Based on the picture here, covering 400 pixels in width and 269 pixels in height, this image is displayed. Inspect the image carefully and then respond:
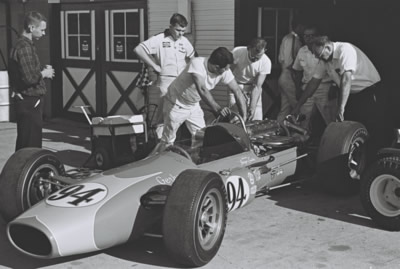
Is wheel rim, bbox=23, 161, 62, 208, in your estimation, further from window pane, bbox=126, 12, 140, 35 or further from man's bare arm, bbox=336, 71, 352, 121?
window pane, bbox=126, 12, 140, 35

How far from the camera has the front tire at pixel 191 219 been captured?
5094 millimetres

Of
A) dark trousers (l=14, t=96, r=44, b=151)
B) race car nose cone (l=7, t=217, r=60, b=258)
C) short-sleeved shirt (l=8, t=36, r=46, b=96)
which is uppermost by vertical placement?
short-sleeved shirt (l=8, t=36, r=46, b=96)

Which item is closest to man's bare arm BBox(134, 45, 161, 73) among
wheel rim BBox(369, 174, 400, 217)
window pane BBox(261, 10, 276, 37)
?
window pane BBox(261, 10, 276, 37)

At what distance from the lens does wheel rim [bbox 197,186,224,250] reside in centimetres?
542

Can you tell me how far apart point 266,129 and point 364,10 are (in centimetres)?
381

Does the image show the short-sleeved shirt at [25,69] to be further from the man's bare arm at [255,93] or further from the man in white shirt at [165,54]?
the man's bare arm at [255,93]

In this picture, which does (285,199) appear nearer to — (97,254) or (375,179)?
(375,179)

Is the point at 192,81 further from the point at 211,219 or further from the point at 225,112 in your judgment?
the point at 211,219

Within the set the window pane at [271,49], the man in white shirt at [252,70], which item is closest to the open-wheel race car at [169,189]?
the man in white shirt at [252,70]

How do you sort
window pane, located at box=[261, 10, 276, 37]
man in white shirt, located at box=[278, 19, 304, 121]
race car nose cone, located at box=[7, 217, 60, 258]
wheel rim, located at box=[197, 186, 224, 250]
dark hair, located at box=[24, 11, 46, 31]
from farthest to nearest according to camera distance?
window pane, located at box=[261, 10, 276, 37] → man in white shirt, located at box=[278, 19, 304, 121] → dark hair, located at box=[24, 11, 46, 31] → wheel rim, located at box=[197, 186, 224, 250] → race car nose cone, located at box=[7, 217, 60, 258]

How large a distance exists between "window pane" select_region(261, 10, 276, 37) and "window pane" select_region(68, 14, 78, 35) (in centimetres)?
474

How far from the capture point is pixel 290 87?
9609 millimetres

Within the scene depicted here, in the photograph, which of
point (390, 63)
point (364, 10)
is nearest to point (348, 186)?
point (390, 63)

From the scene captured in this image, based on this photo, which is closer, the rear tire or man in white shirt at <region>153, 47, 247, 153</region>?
the rear tire
